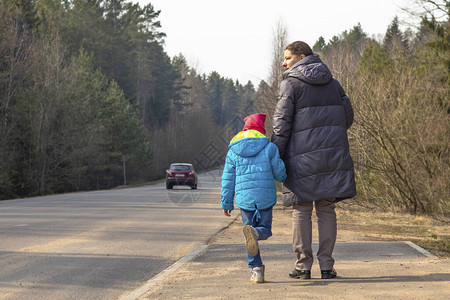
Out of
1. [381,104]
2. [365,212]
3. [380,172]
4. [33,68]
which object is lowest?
[365,212]

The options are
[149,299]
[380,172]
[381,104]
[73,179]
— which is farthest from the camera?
[73,179]

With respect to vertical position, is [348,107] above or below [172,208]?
above

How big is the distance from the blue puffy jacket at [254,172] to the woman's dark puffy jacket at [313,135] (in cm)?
14

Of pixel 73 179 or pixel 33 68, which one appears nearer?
pixel 33 68

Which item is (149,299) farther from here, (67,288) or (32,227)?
(32,227)

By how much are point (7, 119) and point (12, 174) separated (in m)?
4.15

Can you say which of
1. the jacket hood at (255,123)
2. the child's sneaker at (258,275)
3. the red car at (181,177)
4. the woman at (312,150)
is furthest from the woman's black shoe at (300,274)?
the red car at (181,177)

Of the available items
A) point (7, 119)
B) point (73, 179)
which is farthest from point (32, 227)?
point (73, 179)

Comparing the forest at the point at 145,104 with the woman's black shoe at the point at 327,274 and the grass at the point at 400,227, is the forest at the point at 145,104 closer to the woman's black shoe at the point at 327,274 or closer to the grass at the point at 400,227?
the grass at the point at 400,227

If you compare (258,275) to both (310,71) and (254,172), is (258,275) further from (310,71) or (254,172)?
(310,71)

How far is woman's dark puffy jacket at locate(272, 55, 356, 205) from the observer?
237 inches

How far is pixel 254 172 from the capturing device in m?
6.17

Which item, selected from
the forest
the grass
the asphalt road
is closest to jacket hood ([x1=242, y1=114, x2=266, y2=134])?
the asphalt road

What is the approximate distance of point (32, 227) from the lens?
43.5 feet
